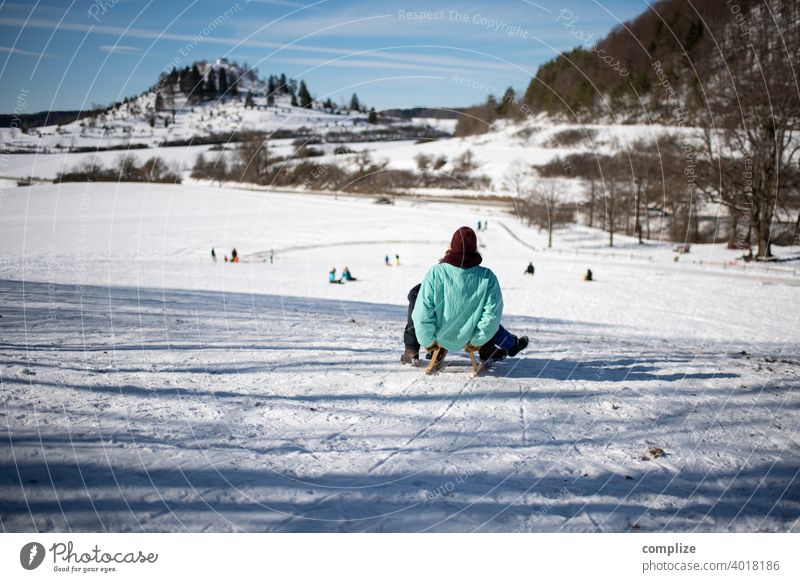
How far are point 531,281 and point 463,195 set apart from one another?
41.2m

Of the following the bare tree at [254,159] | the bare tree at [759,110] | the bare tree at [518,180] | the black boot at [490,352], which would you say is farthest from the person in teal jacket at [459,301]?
the bare tree at [254,159]

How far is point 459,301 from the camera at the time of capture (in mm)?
6094

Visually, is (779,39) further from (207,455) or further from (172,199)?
(172,199)

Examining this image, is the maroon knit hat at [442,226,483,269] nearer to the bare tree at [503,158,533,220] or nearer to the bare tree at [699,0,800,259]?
the bare tree at [699,0,800,259]

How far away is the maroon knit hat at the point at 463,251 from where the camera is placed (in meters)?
5.93

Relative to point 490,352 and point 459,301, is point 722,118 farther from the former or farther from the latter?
point 459,301

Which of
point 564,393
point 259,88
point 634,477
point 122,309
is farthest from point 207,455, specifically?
point 259,88

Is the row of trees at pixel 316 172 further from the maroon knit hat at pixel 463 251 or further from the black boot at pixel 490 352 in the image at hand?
the maroon knit hat at pixel 463 251

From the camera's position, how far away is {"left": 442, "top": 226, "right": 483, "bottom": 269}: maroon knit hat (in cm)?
593

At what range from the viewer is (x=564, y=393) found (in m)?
6.12

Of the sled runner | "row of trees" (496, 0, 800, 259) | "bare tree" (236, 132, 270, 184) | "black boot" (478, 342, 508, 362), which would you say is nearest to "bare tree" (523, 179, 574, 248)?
"row of trees" (496, 0, 800, 259)

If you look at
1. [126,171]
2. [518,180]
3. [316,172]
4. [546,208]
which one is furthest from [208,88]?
[546,208]
